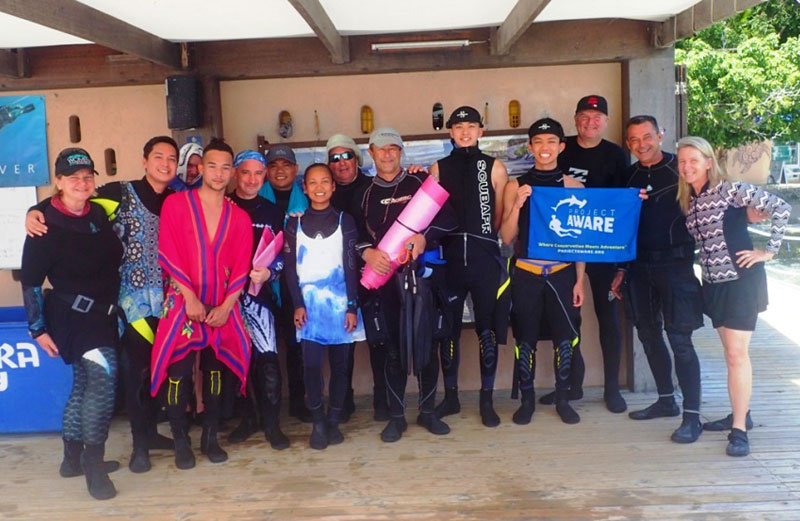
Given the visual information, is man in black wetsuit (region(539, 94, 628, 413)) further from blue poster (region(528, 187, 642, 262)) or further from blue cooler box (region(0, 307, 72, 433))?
blue cooler box (region(0, 307, 72, 433))

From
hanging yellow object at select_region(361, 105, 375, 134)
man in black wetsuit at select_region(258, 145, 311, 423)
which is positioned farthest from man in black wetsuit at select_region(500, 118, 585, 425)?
man in black wetsuit at select_region(258, 145, 311, 423)

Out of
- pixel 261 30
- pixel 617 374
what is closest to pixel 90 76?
pixel 261 30

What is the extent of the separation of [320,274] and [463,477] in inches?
54.2

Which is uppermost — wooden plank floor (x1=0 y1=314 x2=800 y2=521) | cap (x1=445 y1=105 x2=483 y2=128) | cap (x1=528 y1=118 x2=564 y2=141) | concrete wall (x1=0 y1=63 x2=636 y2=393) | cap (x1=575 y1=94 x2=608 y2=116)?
concrete wall (x1=0 y1=63 x2=636 y2=393)

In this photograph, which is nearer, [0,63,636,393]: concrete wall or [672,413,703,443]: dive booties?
[672,413,703,443]: dive booties

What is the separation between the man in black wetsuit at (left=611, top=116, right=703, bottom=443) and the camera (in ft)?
13.7

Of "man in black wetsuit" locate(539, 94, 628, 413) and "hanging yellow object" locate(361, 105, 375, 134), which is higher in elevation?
"hanging yellow object" locate(361, 105, 375, 134)

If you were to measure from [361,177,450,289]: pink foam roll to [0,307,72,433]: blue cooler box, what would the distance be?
218cm

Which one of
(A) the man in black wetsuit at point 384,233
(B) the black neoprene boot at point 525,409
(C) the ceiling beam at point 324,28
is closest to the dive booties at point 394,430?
(A) the man in black wetsuit at point 384,233

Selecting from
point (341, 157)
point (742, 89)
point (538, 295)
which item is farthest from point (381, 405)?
point (742, 89)

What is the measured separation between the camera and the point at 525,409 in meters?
4.57

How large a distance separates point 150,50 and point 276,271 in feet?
5.58

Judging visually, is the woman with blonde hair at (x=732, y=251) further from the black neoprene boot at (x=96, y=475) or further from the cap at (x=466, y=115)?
the black neoprene boot at (x=96, y=475)

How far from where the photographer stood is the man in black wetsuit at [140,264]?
391 centimetres
